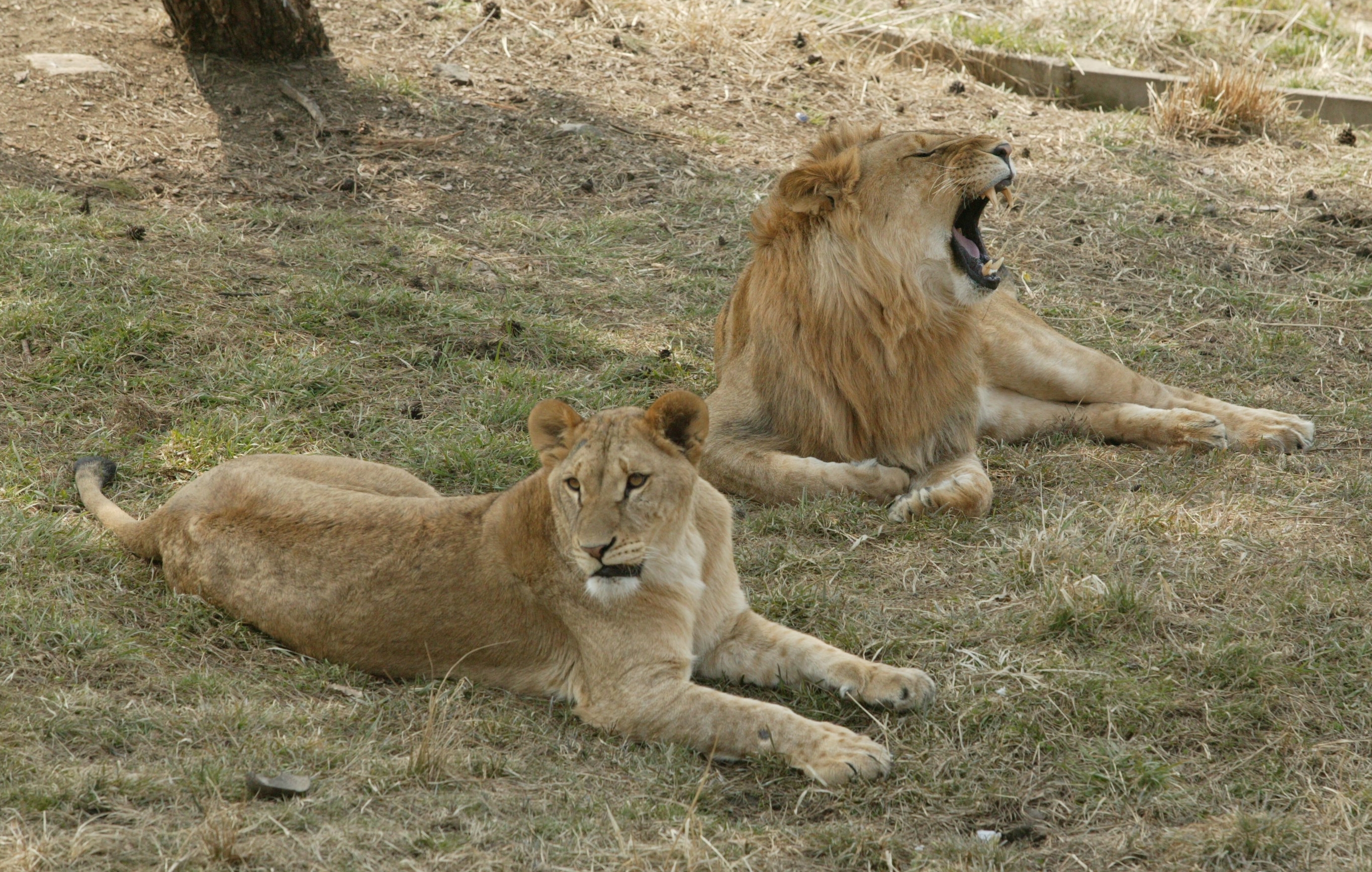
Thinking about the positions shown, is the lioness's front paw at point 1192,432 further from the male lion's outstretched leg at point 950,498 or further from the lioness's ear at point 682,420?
the lioness's ear at point 682,420

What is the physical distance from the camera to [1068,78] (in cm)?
909

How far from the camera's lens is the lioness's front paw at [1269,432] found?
491 centimetres

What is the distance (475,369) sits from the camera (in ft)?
18.1

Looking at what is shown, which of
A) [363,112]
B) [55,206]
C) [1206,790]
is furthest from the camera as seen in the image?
[363,112]

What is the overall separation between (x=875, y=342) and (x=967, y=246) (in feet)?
1.51

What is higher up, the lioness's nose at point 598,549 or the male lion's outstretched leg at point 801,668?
the lioness's nose at point 598,549

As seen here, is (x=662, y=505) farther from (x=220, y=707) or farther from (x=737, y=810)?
(x=220, y=707)

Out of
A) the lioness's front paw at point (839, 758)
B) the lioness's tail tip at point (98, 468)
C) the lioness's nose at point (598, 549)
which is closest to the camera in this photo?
the lioness's front paw at point (839, 758)

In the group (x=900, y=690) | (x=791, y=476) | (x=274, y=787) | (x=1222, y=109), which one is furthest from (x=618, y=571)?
(x=1222, y=109)

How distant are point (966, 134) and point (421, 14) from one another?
5206 mm

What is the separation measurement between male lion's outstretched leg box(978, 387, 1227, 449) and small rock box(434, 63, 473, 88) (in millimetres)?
4284

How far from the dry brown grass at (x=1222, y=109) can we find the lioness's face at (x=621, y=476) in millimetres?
5962

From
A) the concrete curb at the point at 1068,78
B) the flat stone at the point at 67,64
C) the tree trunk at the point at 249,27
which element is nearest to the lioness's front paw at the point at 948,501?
the tree trunk at the point at 249,27

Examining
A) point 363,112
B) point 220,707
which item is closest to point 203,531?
point 220,707
